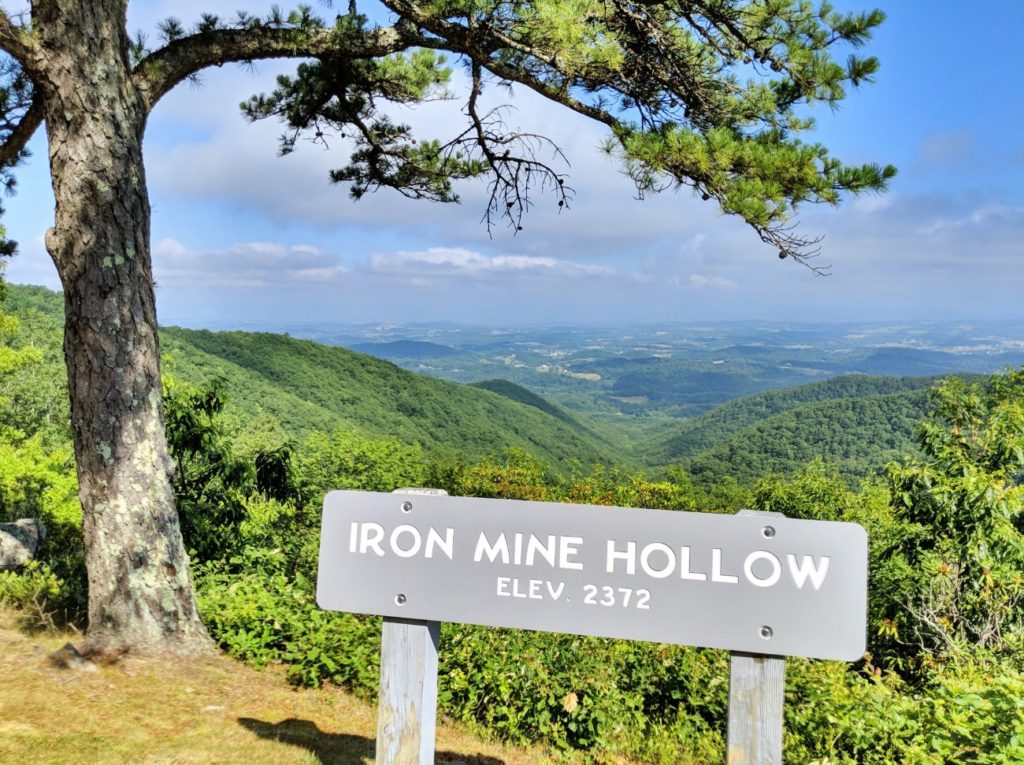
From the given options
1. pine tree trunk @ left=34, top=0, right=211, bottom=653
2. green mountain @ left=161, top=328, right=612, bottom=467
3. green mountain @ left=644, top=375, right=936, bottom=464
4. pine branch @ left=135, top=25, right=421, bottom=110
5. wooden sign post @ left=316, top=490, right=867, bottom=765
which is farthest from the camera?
green mountain @ left=644, top=375, right=936, bottom=464

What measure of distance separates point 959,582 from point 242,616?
4.70 meters

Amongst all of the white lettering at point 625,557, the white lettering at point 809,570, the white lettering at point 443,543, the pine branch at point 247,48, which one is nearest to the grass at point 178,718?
the white lettering at point 443,543

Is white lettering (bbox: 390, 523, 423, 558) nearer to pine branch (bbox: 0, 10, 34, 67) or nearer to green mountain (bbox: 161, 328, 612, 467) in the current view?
pine branch (bbox: 0, 10, 34, 67)

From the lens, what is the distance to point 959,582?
15.4ft

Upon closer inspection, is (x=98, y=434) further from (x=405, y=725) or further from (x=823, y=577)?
(x=823, y=577)

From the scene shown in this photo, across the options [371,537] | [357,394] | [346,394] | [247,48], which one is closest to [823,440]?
[357,394]

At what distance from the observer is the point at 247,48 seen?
438 cm

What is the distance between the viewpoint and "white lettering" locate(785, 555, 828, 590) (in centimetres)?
143

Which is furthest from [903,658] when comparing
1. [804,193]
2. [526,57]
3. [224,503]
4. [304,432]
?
[304,432]

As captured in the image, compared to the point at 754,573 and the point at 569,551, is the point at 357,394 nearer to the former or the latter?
the point at 569,551

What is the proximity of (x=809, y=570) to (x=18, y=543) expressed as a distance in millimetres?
6905

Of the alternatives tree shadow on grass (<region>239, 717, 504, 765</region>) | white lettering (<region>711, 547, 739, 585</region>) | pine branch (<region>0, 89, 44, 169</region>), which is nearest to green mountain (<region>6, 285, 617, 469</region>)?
pine branch (<region>0, 89, 44, 169</region>)

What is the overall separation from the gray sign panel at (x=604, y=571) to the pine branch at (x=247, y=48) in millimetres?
3594

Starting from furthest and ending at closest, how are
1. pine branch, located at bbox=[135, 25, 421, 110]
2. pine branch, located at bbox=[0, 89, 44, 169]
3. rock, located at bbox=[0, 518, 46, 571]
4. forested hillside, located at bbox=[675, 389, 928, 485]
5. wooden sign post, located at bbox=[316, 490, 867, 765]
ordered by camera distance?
forested hillside, located at bbox=[675, 389, 928, 485], rock, located at bbox=[0, 518, 46, 571], pine branch, located at bbox=[0, 89, 44, 169], pine branch, located at bbox=[135, 25, 421, 110], wooden sign post, located at bbox=[316, 490, 867, 765]
